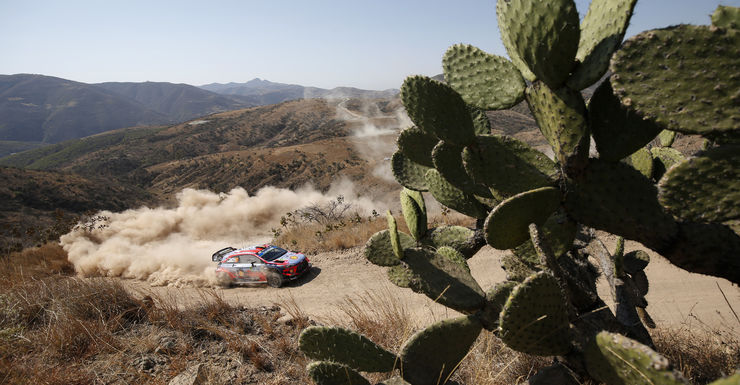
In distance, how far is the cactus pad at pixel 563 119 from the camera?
1.83 meters

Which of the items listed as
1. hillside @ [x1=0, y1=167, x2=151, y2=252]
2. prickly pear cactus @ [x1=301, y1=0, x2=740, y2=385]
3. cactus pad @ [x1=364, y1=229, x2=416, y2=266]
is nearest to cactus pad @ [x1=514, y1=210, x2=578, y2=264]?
prickly pear cactus @ [x1=301, y1=0, x2=740, y2=385]

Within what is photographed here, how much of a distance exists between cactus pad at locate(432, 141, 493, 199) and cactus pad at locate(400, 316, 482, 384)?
1.04 m

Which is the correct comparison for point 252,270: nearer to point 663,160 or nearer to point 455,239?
point 455,239

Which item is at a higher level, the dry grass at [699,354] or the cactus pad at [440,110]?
the cactus pad at [440,110]

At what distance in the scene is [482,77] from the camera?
101 inches

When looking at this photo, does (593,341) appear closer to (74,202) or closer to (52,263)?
(52,263)

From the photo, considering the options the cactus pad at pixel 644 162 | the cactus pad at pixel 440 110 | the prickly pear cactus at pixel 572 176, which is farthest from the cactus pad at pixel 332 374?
the cactus pad at pixel 644 162

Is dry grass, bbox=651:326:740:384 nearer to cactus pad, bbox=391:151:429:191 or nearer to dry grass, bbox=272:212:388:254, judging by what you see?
cactus pad, bbox=391:151:429:191

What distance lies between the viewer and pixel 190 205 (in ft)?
70.4

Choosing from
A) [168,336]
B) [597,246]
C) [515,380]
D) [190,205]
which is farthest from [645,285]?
[190,205]

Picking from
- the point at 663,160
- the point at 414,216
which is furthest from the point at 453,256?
the point at 663,160

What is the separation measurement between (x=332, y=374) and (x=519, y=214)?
4.49ft

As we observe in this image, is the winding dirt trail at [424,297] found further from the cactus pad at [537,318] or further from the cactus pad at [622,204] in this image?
the cactus pad at [622,204]

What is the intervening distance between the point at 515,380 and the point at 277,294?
6.66m
